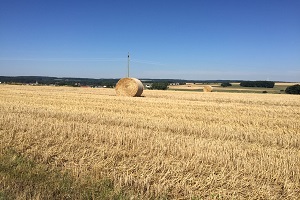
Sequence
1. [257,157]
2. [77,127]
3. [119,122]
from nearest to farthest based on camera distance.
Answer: [257,157] → [77,127] → [119,122]

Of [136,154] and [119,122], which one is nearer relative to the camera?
[136,154]

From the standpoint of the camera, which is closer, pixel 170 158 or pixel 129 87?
pixel 170 158

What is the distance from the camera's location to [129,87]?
26.9m

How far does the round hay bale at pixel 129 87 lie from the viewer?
2649cm

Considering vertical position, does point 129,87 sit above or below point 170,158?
above

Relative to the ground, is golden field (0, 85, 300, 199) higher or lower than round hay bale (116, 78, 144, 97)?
lower

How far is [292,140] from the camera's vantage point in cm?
823

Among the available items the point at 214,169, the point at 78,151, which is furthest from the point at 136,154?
the point at 214,169

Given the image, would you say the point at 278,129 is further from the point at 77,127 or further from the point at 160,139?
the point at 77,127

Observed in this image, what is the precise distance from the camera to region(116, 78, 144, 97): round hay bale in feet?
86.9

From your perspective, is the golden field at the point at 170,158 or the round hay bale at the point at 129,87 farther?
the round hay bale at the point at 129,87

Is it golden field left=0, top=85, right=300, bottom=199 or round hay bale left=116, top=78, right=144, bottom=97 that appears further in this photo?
round hay bale left=116, top=78, right=144, bottom=97

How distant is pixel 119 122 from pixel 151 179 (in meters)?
6.12

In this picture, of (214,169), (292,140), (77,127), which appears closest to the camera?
(214,169)
